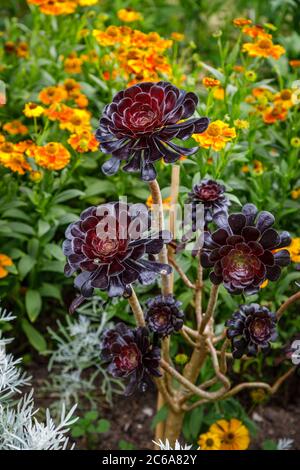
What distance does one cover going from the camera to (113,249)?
1228mm

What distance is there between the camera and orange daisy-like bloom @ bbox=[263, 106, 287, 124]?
207 centimetres

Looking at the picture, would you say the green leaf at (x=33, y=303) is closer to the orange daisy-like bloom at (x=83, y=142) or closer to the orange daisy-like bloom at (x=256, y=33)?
the orange daisy-like bloom at (x=83, y=142)

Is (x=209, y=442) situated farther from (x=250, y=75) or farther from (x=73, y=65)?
(x=73, y=65)

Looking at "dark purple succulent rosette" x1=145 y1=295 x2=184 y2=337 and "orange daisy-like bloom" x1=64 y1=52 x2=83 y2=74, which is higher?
"orange daisy-like bloom" x1=64 y1=52 x2=83 y2=74

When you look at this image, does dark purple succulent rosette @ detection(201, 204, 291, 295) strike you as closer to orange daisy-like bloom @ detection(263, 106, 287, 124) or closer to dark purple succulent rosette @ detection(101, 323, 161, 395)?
dark purple succulent rosette @ detection(101, 323, 161, 395)

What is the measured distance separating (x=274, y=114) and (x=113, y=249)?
3.38 feet

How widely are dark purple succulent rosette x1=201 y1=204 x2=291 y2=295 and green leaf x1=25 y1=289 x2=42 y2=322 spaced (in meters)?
0.88

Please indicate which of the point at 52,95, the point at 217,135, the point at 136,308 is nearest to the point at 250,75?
the point at 217,135

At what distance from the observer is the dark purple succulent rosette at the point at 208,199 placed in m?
1.48

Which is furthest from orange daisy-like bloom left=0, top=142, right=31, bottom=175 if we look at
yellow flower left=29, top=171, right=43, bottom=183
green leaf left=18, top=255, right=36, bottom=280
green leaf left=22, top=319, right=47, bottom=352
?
green leaf left=22, top=319, right=47, bottom=352

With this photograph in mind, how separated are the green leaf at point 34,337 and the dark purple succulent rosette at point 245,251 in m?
0.95

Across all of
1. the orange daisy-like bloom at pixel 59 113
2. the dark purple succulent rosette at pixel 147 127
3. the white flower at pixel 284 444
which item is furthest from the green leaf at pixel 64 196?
the white flower at pixel 284 444
